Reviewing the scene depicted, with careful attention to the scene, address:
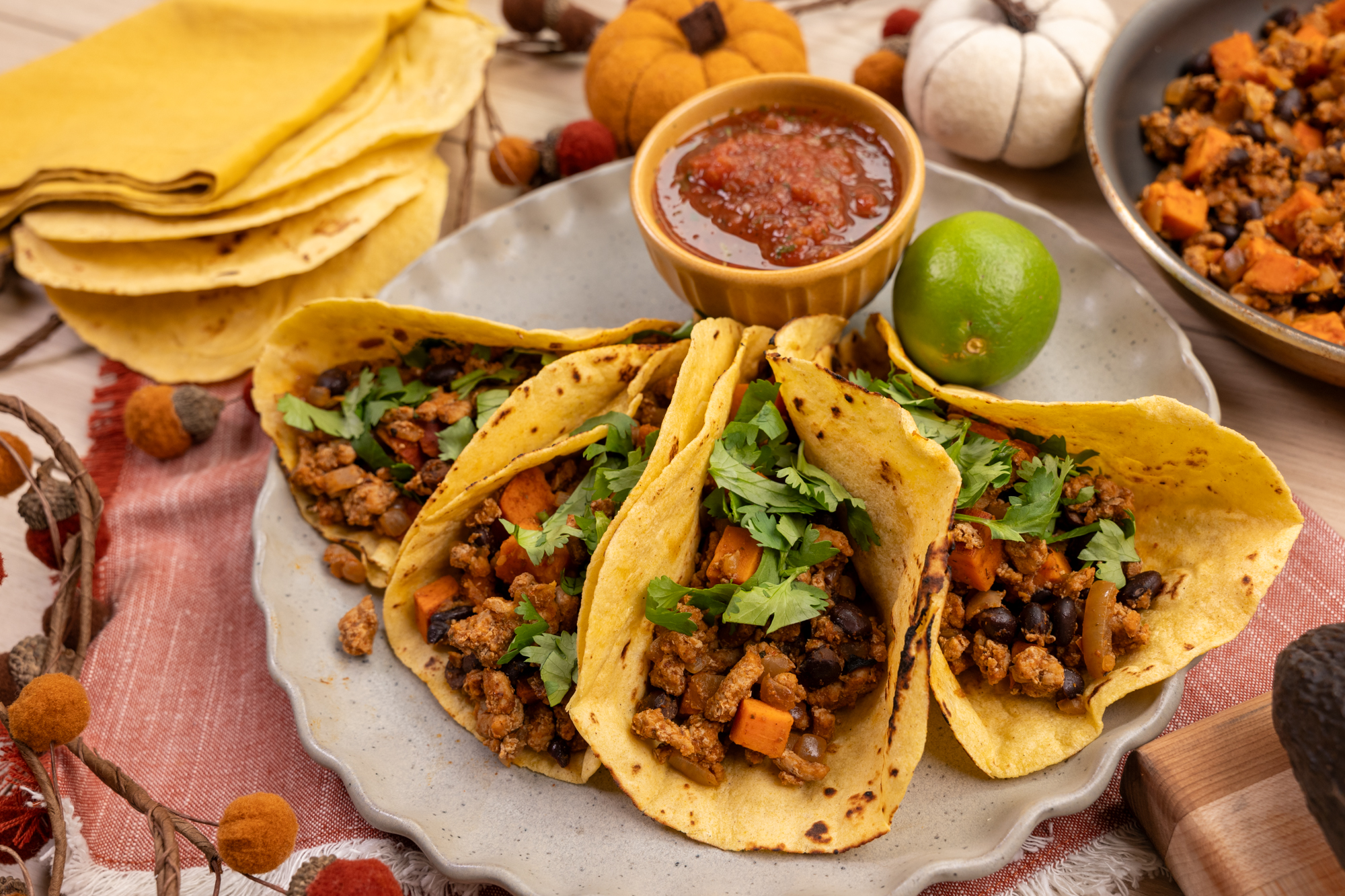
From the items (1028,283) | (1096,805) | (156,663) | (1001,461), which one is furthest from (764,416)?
(156,663)

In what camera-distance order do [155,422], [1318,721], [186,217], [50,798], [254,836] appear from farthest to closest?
[186,217], [155,422], [50,798], [254,836], [1318,721]

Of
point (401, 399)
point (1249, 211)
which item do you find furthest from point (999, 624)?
point (401, 399)

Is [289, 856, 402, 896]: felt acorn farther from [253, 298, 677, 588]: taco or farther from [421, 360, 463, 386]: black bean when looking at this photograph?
[421, 360, 463, 386]: black bean

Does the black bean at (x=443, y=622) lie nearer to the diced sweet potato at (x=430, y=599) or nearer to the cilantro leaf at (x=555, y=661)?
the diced sweet potato at (x=430, y=599)

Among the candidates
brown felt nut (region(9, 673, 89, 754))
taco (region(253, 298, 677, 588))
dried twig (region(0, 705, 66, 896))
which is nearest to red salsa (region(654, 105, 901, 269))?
taco (region(253, 298, 677, 588))

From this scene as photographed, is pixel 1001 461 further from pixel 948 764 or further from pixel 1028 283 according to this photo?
pixel 948 764

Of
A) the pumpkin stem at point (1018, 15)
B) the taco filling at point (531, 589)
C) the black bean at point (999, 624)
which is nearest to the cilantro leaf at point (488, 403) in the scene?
the taco filling at point (531, 589)

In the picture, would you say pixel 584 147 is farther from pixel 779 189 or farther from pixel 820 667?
pixel 820 667
